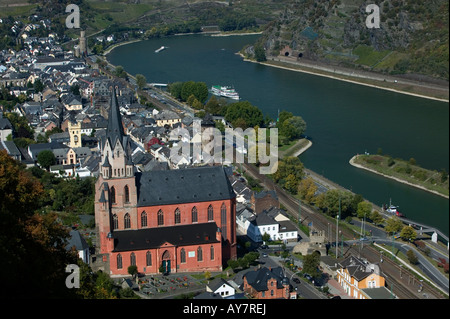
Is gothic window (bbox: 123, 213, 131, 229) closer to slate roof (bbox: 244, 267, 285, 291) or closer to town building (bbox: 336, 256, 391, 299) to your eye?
slate roof (bbox: 244, 267, 285, 291)

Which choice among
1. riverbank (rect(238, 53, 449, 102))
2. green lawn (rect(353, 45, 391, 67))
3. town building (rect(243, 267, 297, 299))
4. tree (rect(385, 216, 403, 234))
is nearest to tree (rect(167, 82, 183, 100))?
riverbank (rect(238, 53, 449, 102))

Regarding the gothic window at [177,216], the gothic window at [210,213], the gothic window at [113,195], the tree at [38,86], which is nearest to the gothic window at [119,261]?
the gothic window at [113,195]

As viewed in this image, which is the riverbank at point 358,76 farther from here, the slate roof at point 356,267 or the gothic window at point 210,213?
the gothic window at point 210,213

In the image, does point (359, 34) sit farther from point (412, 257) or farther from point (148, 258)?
point (148, 258)

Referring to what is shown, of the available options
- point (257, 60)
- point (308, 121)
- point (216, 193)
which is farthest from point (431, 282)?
point (257, 60)

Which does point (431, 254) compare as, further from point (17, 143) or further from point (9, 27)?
point (9, 27)

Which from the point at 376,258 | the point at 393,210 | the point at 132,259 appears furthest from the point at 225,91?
the point at 132,259
